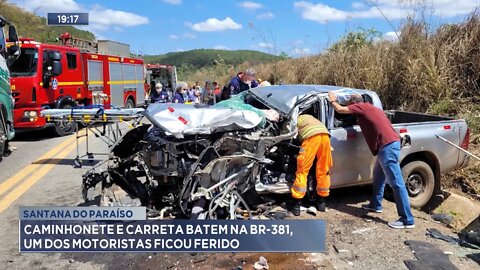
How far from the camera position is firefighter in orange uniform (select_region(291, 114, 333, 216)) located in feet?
17.8

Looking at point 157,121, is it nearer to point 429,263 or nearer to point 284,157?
point 284,157

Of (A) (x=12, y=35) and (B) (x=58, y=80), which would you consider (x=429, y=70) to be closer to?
(A) (x=12, y=35)

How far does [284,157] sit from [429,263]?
2.05 m

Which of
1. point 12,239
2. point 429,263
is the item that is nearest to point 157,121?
point 12,239

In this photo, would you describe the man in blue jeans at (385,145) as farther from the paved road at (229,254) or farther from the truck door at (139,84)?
the truck door at (139,84)

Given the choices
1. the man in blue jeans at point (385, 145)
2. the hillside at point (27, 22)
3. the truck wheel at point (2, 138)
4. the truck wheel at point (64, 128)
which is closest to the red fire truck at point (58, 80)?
the truck wheel at point (64, 128)

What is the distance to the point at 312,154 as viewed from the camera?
5422 millimetres

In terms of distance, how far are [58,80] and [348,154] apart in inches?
366

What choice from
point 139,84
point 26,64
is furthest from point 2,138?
point 139,84

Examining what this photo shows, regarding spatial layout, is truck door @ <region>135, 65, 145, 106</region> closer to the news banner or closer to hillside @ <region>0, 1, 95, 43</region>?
the news banner

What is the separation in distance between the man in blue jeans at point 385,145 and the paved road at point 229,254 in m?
0.26

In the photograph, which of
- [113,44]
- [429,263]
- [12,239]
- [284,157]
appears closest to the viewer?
[429,263]

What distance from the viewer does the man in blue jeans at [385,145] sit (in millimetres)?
5453

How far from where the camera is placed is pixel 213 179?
5051mm
